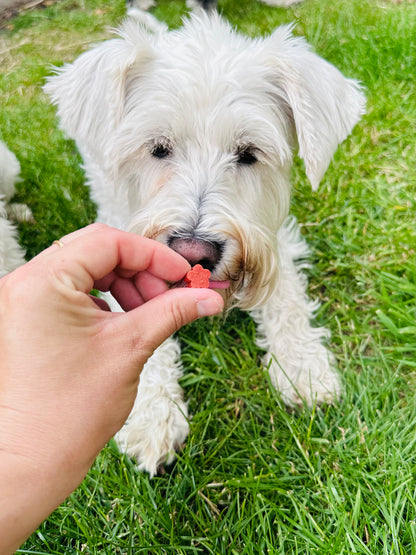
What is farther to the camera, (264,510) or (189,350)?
(189,350)

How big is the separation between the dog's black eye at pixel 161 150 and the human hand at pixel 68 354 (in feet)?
3.15

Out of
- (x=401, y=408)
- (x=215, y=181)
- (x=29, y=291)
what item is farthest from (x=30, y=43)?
(x=401, y=408)

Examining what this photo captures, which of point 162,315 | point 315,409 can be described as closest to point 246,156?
point 162,315

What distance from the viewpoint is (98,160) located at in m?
3.11

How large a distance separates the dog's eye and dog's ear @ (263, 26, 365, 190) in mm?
271

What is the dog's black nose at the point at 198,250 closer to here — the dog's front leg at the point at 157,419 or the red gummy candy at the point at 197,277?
the red gummy candy at the point at 197,277

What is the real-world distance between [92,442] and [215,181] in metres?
1.56

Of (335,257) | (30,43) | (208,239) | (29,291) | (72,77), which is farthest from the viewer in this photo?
(30,43)

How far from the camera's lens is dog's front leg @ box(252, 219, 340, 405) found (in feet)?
10.9

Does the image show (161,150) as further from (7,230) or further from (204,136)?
(7,230)

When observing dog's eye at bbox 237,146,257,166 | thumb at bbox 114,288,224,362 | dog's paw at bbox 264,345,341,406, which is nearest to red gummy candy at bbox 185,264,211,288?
thumb at bbox 114,288,224,362

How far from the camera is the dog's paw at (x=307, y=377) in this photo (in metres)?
3.24

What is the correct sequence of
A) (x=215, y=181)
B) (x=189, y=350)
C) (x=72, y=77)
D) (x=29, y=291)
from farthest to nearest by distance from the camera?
(x=189, y=350) → (x=72, y=77) → (x=215, y=181) → (x=29, y=291)

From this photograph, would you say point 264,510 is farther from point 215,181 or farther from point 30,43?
point 30,43
